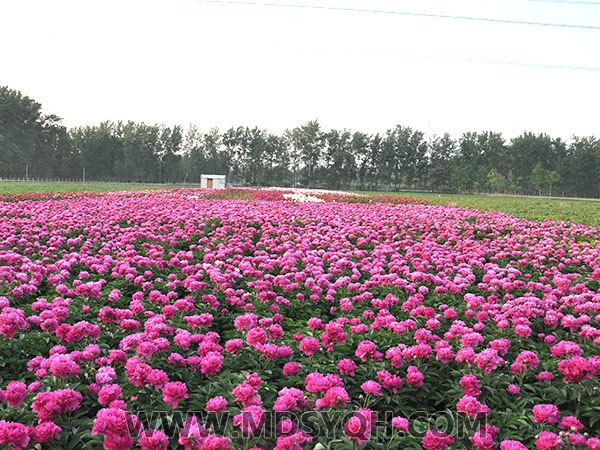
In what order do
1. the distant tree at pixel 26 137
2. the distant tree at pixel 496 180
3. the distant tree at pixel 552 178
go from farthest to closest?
the distant tree at pixel 496 180
the distant tree at pixel 552 178
the distant tree at pixel 26 137

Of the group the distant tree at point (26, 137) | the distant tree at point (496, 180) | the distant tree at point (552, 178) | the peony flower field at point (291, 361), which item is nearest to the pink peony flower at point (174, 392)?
the peony flower field at point (291, 361)

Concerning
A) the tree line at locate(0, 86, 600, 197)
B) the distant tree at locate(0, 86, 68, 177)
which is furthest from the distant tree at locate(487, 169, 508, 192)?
the distant tree at locate(0, 86, 68, 177)

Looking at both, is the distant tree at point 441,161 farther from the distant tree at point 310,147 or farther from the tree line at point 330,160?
the distant tree at point 310,147

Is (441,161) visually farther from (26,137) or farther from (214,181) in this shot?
(26,137)

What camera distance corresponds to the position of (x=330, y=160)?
92562 millimetres

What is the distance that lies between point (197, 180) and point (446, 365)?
306 feet

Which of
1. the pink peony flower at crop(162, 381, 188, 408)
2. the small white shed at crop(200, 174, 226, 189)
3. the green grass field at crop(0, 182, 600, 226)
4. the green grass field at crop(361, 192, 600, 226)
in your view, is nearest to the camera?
the pink peony flower at crop(162, 381, 188, 408)

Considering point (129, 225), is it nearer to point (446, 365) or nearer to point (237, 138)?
point (446, 365)

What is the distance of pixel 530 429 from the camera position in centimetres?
278

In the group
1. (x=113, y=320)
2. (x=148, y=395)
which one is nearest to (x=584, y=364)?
(x=148, y=395)

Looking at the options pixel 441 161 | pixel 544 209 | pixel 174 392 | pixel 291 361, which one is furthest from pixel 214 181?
pixel 441 161

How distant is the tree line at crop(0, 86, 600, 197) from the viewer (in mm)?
89125

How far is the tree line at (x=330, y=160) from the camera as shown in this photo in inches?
3509

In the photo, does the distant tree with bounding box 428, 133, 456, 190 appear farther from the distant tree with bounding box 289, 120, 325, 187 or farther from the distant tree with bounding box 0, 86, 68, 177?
the distant tree with bounding box 0, 86, 68, 177
